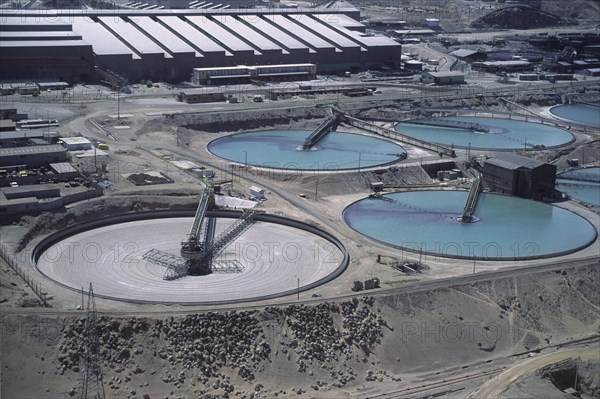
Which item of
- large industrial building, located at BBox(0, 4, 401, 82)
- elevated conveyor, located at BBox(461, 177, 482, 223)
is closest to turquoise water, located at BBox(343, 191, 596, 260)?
elevated conveyor, located at BBox(461, 177, 482, 223)

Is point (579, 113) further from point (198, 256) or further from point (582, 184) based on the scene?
point (198, 256)

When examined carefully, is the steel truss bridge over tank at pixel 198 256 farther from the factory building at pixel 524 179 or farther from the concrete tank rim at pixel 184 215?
the factory building at pixel 524 179

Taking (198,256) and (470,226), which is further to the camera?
(470,226)

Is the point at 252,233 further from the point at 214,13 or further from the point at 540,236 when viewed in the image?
the point at 214,13

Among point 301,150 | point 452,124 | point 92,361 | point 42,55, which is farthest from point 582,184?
point 42,55

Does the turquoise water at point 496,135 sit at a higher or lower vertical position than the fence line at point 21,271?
higher

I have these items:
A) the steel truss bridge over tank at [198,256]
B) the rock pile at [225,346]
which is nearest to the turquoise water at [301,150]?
the steel truss bridge over tank at [198,256]
